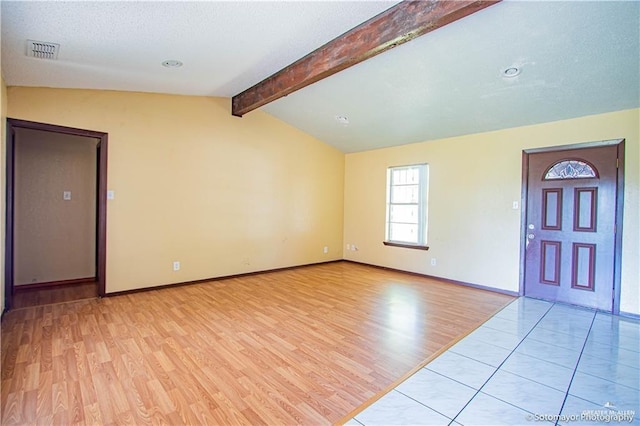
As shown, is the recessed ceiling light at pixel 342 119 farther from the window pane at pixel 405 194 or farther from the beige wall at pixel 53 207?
the beige wall at pixel 53 207

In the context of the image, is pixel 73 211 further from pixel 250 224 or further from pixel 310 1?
pixel 310 1

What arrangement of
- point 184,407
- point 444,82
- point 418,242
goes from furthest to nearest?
point 418,242, point 444,82, point 184,407

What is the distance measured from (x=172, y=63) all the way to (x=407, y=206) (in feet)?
14.0

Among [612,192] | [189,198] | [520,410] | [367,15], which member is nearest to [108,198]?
[189,198]

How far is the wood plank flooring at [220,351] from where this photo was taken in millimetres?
1824

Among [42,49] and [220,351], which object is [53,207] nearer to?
[42,49]

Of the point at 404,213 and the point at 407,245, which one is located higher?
the point at 404,213

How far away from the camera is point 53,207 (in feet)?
14.7

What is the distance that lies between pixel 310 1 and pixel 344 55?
65 cm

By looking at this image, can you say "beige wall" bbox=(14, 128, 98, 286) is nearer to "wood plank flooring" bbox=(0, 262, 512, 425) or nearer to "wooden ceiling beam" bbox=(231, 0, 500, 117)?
"wood plank flooring" bbox=(0, 262, 512, 425)

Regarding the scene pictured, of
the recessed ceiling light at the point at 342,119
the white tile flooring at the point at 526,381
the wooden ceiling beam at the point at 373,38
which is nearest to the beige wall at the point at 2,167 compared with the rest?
the wooden ceiling beam at the point at 373,38

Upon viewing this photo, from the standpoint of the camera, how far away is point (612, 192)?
3.60 meters

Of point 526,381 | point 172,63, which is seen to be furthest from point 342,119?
point 526,381

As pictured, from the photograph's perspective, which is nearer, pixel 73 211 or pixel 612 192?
pixel 612 192
